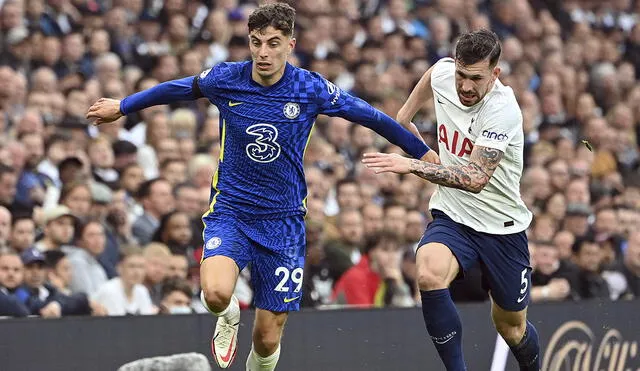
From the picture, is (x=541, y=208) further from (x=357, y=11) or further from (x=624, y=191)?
(x=357, y=11)

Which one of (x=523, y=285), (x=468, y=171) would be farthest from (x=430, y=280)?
(x=523, y=285)

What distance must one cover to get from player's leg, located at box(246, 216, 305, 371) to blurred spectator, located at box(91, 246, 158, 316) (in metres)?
2.03

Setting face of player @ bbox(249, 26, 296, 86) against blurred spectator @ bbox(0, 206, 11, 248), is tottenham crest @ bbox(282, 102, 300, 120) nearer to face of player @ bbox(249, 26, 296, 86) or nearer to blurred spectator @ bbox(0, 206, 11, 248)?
face of player @ bbox(249, 26, 296, 86)

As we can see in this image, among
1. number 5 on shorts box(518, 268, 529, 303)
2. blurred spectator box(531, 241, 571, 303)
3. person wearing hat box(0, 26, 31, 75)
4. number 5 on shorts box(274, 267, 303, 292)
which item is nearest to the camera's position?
number 5 on shorts box(274, 267, 303, 292)

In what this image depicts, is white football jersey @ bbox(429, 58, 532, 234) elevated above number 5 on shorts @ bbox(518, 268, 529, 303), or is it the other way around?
white football jersey @ bbox(429, 58, 532, 234)

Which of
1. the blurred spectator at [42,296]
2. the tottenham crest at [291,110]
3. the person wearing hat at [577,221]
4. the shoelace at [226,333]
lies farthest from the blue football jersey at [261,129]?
the person wearing hat at [577,221]

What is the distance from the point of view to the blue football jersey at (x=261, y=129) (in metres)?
8.20

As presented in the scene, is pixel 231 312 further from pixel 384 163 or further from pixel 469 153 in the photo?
pixel 469 153

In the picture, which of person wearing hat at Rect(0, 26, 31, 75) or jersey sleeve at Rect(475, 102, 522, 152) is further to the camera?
person wearing hat at Rect(0, 26, 31, 75)

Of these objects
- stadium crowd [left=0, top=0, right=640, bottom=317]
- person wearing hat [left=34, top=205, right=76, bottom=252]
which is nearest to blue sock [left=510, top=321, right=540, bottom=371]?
stadium crowd [left=0, top=0, right=640, bottom=317]

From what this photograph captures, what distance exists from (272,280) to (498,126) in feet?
5.69

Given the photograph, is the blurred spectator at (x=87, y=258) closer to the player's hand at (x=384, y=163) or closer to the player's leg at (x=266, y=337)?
the player's leg at (x=266, y=337)

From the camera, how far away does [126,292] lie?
10.3 metres

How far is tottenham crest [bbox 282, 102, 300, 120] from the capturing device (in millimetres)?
8219
